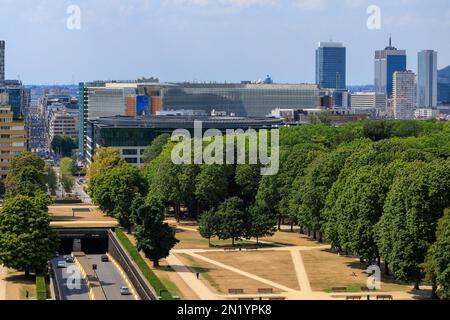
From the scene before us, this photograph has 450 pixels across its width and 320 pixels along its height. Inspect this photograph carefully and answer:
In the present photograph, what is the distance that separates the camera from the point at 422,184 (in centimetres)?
4216

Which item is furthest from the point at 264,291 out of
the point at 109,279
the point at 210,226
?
the point at 210,226

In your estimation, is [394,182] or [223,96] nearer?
[394,182]

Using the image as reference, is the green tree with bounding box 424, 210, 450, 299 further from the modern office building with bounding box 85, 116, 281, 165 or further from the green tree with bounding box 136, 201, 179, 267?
the modern office building with bounding box 85, 116, 281, 165

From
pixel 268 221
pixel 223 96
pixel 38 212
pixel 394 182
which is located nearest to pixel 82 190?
pixel 268 221

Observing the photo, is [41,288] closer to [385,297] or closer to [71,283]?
[71,283]

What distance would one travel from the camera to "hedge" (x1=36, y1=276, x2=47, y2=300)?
41938 millimetres

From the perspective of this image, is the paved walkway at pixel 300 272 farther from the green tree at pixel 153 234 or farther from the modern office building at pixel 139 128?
the modern office building at pixel 139 128

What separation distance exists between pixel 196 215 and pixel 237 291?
3336cm

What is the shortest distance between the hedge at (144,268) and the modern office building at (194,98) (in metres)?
113

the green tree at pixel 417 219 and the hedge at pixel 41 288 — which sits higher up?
the green tree at pixel 417 219

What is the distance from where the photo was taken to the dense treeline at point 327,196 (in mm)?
41750

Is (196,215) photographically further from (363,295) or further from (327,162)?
(363,295)

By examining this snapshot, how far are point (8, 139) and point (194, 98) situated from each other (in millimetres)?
96120

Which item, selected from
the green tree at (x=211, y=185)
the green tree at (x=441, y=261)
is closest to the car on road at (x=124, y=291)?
the green tree at (x=441, y=261)
